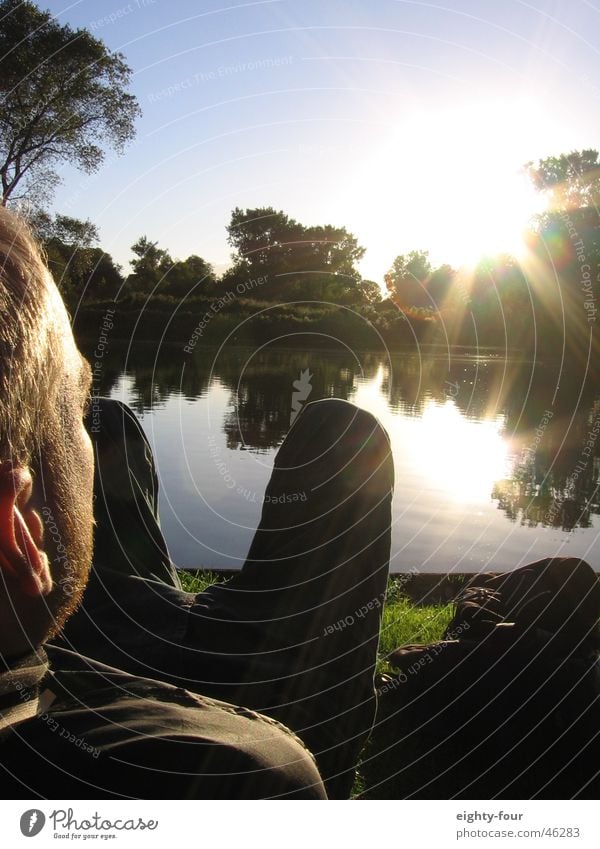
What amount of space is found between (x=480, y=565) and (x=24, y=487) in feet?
13.5

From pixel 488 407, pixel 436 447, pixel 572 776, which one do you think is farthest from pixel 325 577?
pixel 488 407

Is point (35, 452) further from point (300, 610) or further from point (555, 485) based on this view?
point (555, 485)

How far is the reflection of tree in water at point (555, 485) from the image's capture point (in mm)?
5840

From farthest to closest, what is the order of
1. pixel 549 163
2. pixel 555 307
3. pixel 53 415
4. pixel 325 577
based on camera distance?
pixel 555 307 < pixel 549 163 < pixel 325 577 < pixel 53 415

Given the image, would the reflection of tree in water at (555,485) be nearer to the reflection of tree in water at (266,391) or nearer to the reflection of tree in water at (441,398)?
the reflection of tree in water at (441,398)

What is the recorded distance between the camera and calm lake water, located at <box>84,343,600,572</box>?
16.0 feet

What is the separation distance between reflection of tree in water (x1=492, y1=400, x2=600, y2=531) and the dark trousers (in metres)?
4.02

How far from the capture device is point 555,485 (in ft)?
22.9

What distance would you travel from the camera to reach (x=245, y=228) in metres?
6.86

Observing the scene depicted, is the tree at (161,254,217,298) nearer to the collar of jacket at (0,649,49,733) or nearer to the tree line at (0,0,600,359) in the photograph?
the tree line at (0,0,600,359)

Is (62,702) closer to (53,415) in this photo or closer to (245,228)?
(53,415)

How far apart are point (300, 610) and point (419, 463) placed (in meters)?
5.16

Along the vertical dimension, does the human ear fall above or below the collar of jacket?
above
